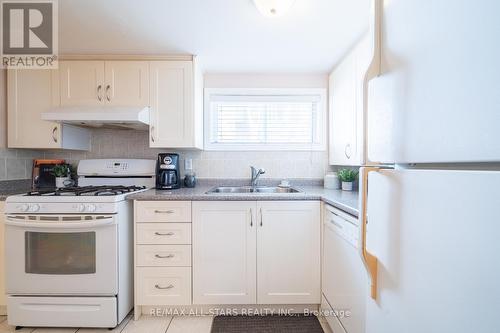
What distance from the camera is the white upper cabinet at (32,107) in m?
2.15

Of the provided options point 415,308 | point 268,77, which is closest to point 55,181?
point 268,77

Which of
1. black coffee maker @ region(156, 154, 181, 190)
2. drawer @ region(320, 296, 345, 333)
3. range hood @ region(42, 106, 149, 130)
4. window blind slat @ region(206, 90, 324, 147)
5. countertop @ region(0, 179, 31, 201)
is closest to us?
drawer @ region(320, 296, 345, 333)

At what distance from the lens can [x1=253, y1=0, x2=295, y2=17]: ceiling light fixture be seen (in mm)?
1416

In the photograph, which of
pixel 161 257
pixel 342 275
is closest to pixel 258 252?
pixel 342 275

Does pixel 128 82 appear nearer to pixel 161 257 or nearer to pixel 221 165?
pixel 221 165

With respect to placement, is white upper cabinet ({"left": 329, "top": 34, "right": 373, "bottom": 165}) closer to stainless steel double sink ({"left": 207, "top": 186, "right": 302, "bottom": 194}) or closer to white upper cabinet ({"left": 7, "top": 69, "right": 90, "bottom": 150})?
stainless steel double sink ({"left": 207, "top": 186, "right": 302, "bottom": 194})

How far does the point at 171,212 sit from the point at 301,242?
1.01 m

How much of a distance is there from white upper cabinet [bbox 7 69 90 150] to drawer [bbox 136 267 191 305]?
1.42 metres

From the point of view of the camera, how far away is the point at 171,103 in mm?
2156

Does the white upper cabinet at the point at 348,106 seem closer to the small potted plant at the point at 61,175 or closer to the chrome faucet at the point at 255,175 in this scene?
the chrome faucet at the point at 255,175

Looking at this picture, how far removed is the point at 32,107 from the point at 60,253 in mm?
1362

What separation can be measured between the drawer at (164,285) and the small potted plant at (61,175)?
1.25 meters

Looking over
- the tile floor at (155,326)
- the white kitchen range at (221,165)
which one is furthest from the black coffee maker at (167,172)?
the tile floor at (155,326)

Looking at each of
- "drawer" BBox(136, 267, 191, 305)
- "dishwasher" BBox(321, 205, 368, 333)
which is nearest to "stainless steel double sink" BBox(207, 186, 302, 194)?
"dishwasher" BBox(321, 205, 368, 333)
